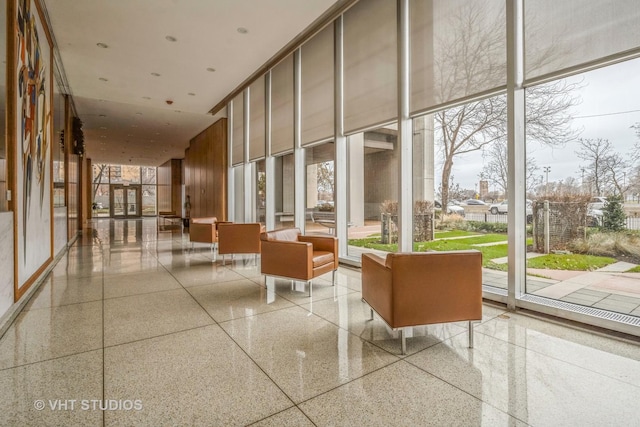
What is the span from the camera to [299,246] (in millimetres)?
4230

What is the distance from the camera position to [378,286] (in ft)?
9.64

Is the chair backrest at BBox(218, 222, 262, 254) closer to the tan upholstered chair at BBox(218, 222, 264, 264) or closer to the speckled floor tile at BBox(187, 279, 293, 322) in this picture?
the tan upholstered chair at BBox(218, 222, 264, 264)

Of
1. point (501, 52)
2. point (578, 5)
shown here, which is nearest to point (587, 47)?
point (578, 5)

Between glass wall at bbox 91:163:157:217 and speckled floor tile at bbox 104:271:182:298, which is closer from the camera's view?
speckled floor tile at bbox 104:271:182:298

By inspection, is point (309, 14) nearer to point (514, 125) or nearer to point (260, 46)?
point (260, 46)

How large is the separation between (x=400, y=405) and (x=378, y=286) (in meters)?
1.12

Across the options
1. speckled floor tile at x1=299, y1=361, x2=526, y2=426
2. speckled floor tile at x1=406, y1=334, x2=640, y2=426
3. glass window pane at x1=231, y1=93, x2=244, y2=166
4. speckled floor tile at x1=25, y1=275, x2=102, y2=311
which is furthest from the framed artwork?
glass window pane at x1=231, y1=93, x2=244, y2=166

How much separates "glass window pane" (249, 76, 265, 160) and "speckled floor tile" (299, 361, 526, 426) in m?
7.42

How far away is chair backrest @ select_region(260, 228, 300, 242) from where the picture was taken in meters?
4.56

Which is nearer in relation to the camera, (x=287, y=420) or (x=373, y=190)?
(x=287, y=420)

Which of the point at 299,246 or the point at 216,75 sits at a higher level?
the point at 216,75

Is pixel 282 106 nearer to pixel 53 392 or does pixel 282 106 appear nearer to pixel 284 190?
pixel 284 190

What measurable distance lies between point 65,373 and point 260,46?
5959mm

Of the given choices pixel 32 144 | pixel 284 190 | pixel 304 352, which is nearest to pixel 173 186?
pixel 284 190
